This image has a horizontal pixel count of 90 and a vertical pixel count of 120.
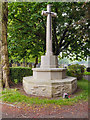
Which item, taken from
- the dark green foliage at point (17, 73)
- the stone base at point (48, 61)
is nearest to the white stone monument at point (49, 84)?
the stone base at point (48, 61)

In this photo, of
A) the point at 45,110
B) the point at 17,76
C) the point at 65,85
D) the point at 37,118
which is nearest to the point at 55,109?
the point at 45,110

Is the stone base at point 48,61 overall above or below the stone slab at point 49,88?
above

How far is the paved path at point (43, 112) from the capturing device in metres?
2.95

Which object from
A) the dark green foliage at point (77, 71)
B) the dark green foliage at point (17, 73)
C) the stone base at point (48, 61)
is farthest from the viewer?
the dark green foliage at point (77, 71)

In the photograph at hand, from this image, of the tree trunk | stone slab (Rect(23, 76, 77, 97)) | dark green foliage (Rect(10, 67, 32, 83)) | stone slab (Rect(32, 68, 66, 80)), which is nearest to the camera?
stone slab (Rect(23, 76, 77, 97))

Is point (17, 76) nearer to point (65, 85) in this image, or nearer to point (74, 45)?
point (65, 85)

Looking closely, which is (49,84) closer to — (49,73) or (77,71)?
(49,73)

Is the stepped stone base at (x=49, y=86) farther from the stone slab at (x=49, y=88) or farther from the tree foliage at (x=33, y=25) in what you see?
the tree foliage at (x=33, y=25)

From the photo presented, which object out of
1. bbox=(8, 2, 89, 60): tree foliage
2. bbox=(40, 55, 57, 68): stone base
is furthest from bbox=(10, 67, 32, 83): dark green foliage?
bbox=(40, 55, 57, 68): stone base

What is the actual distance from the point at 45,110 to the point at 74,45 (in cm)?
800

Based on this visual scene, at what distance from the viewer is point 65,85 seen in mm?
4914

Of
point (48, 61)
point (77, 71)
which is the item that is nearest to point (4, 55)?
point (48, 61)

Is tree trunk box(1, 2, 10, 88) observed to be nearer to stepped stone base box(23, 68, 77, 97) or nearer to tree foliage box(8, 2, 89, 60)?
stepped stone base box(23, 68, 77, 97)

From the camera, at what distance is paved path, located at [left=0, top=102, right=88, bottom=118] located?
295cm
